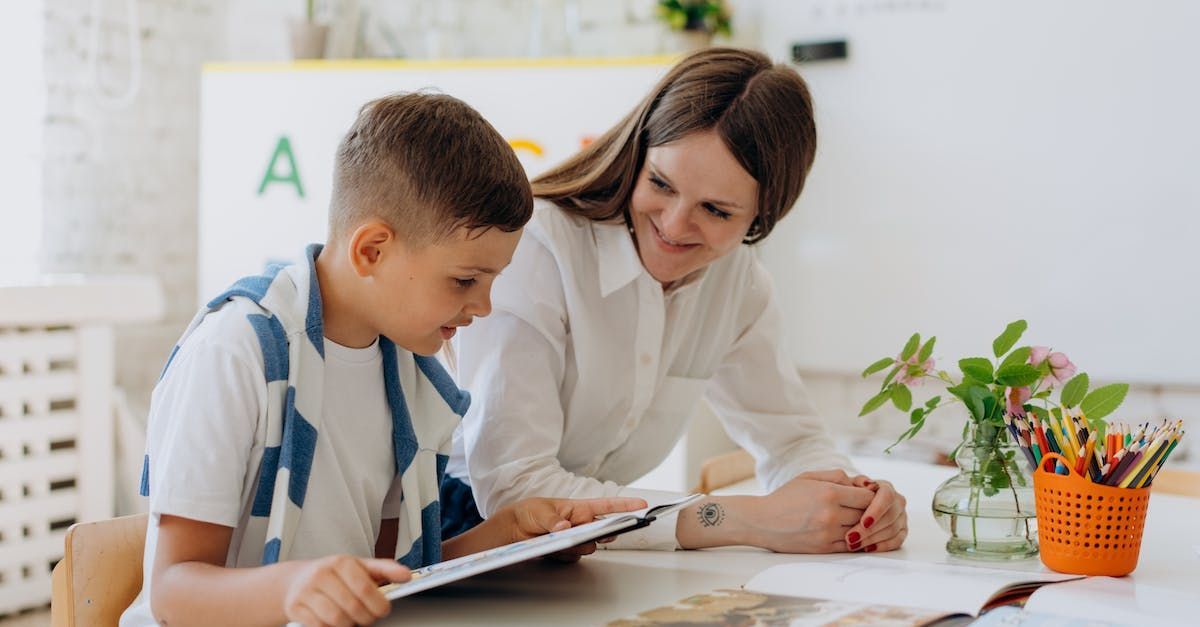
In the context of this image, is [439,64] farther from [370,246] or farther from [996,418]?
[996,418]

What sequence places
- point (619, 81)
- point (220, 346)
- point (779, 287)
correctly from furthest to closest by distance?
point (779, 287) < point (619, 81) < point (220, 346)

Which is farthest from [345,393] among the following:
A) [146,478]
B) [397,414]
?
[146,478]

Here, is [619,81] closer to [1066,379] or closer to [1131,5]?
[1131,5]

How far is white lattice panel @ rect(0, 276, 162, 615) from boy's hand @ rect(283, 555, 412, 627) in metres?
2.32

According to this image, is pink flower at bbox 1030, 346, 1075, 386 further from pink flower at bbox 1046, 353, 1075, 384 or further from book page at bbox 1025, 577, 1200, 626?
book page at bbox 1025, 577, 1200, 626

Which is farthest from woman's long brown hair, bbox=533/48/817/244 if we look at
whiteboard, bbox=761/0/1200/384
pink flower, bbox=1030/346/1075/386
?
whiteboard, bbox=761/0/1200/384

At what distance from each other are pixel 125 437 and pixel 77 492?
0.57 m

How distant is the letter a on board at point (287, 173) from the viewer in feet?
11.6

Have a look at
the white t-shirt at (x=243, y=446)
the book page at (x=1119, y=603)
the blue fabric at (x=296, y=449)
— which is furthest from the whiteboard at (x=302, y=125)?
the book page at (x=1119, y=603)

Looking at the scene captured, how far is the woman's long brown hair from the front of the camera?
1506 mm

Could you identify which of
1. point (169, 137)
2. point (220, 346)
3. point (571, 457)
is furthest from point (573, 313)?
point (169, 137)

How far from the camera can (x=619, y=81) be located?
338 centimetres

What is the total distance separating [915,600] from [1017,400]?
0.33 m

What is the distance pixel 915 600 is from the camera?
106 cm
